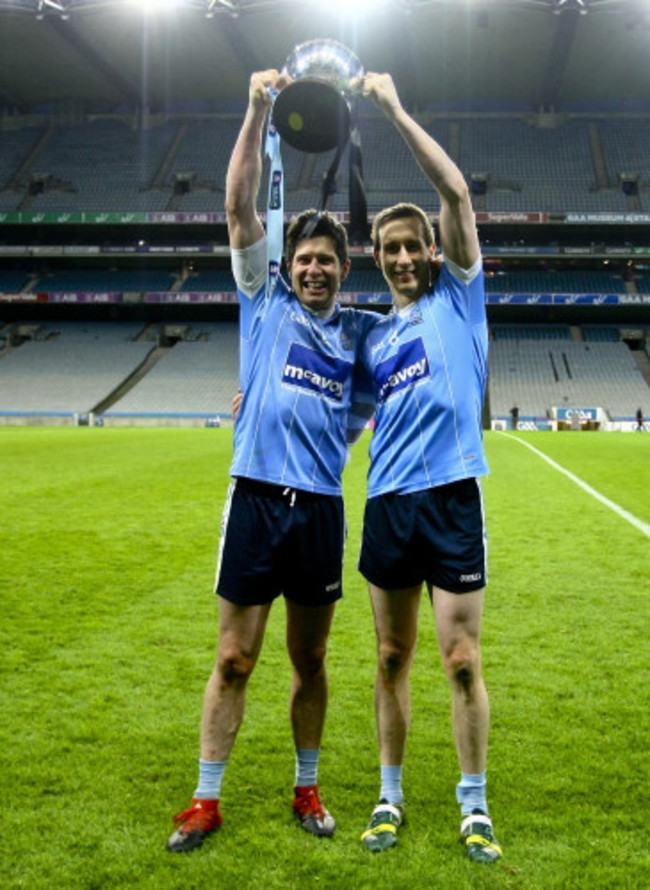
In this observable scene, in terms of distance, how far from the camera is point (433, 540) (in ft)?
9.16

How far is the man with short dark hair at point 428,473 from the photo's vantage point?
276 centimetres

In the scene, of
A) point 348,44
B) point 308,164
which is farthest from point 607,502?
point 308,164

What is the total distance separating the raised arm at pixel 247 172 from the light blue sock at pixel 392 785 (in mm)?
2018

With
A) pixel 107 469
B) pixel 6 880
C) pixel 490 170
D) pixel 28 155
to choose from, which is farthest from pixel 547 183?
pixel 6 880

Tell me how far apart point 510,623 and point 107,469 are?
1058 centimetres

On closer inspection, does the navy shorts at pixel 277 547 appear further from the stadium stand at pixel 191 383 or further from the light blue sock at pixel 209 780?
the stadium stand at pixel 191 383

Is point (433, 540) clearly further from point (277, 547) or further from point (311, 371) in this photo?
point (311, 371)

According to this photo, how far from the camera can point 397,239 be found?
2.98 m

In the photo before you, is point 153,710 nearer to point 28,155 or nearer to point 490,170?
point 490,170

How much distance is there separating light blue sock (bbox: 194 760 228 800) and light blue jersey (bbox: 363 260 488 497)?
113 centimetres

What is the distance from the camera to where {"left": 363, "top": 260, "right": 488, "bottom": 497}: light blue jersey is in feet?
9.39

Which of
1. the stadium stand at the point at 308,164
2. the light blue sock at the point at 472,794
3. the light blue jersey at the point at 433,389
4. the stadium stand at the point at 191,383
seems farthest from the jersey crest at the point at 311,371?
the stadium stand at the point at 308,164

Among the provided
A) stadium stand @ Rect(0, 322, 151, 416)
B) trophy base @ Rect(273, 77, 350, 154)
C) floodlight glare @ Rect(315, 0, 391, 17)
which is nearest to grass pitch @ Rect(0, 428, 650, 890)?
trophy base @ Rect(273, 77, 350, 154)

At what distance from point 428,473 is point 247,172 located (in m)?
1.33
